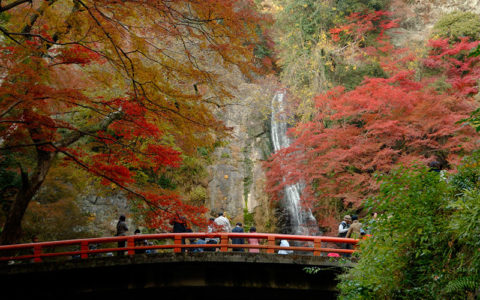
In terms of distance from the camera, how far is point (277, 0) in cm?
1994

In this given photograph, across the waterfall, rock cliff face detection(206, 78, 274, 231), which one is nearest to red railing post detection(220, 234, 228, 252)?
rock cliff face detection(206, 78, 274, 231)

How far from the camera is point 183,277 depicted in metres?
8.51

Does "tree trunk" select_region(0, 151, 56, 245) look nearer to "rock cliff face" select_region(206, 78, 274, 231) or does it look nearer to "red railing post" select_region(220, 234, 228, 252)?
"red railing post" select_region(220, 234, 228, 252)

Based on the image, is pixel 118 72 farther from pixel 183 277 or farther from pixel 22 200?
pixel 183 277

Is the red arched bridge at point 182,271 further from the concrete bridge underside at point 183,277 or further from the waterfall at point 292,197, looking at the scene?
the waterfall at point 292,197

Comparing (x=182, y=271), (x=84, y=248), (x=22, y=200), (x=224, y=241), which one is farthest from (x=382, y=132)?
(x=22, y=200)

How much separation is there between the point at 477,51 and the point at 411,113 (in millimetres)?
8341

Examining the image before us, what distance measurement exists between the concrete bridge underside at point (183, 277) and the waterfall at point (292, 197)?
674 centimetres

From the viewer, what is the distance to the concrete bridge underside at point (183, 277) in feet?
25.7

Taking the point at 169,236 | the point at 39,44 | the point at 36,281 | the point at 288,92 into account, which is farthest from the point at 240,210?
the point at 39,44

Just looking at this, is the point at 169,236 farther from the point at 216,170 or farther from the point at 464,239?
the point at 216,170

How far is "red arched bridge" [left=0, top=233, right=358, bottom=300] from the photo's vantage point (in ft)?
25.5

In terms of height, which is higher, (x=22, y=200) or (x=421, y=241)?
(x=22, y=200)

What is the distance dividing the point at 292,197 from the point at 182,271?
29.4 ft
